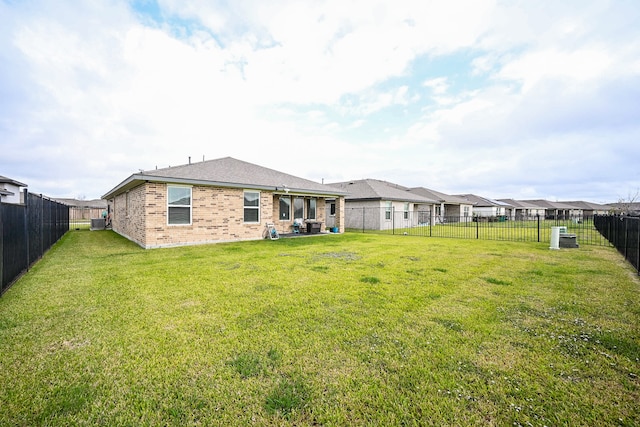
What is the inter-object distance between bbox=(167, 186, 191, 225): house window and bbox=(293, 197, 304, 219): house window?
660 cm

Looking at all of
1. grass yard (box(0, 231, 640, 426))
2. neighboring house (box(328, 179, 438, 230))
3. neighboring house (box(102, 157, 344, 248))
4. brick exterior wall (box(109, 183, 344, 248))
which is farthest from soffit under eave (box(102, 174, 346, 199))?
neighboring house (box(328, 179, 438, 230))

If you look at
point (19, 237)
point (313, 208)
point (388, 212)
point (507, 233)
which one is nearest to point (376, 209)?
point (388, 212)

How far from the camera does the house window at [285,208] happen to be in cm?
1578

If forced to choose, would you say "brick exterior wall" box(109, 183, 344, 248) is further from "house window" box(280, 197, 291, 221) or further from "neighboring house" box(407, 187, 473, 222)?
"neighboring house" box(407, 187, 473, 222)

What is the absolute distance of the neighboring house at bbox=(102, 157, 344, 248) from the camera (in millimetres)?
10375

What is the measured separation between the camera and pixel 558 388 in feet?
7.50

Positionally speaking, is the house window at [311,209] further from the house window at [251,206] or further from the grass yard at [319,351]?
the grass yard at [319,351]

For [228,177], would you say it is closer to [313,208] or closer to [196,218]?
[196,218]

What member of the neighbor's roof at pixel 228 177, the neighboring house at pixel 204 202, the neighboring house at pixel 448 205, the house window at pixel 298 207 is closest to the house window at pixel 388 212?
the neighbor's roof at pixel 228 177

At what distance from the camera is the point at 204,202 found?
454 inches

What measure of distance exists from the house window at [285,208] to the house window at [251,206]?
2529mm

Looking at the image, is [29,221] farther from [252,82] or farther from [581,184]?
[581,184]

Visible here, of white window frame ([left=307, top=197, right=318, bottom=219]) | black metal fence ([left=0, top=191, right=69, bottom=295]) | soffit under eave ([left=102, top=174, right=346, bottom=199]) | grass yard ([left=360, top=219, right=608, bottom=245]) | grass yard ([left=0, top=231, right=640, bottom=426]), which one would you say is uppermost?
soffit under eave ([left=102, top=174, right=346, bottom=199])

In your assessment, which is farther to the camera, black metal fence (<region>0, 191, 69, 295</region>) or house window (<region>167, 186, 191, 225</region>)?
house window (<region>167, 186, 191, 225</region>)
